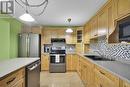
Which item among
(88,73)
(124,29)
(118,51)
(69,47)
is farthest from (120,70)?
(69,47)

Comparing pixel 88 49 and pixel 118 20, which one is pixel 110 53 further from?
pixel 88 49

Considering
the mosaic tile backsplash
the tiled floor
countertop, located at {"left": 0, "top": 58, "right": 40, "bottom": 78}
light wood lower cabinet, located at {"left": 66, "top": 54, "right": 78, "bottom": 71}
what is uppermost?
the mosaic tile backsplash

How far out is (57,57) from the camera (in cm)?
778

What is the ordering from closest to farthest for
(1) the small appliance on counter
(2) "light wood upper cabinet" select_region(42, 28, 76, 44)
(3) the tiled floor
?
(3) the tiled floor, (1) the small appliance on counter, (2) "light wood upper cabinet" select_region(42, 28, 76, 44)

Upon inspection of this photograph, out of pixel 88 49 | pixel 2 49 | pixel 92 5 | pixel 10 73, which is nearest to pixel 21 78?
pixel 10 73

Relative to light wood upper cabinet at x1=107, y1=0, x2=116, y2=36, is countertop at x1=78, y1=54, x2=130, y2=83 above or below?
below

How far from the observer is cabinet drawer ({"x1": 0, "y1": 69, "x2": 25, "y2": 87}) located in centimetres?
204

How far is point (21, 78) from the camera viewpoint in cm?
283

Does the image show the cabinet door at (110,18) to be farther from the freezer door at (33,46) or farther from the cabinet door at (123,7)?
the freezer door at (33,46)

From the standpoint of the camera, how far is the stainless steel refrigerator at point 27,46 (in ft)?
22.3

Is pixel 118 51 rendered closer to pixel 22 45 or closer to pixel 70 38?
pixel 22 45

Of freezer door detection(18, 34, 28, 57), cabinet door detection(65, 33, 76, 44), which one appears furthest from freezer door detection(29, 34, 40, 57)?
cabinet door detection(65, 33, 76, 44)

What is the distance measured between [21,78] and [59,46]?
551 centimetres

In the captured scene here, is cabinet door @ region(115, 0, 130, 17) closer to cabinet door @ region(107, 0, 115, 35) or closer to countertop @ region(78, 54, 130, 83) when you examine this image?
cabinet door @ region(107, 0, 115, 35)
